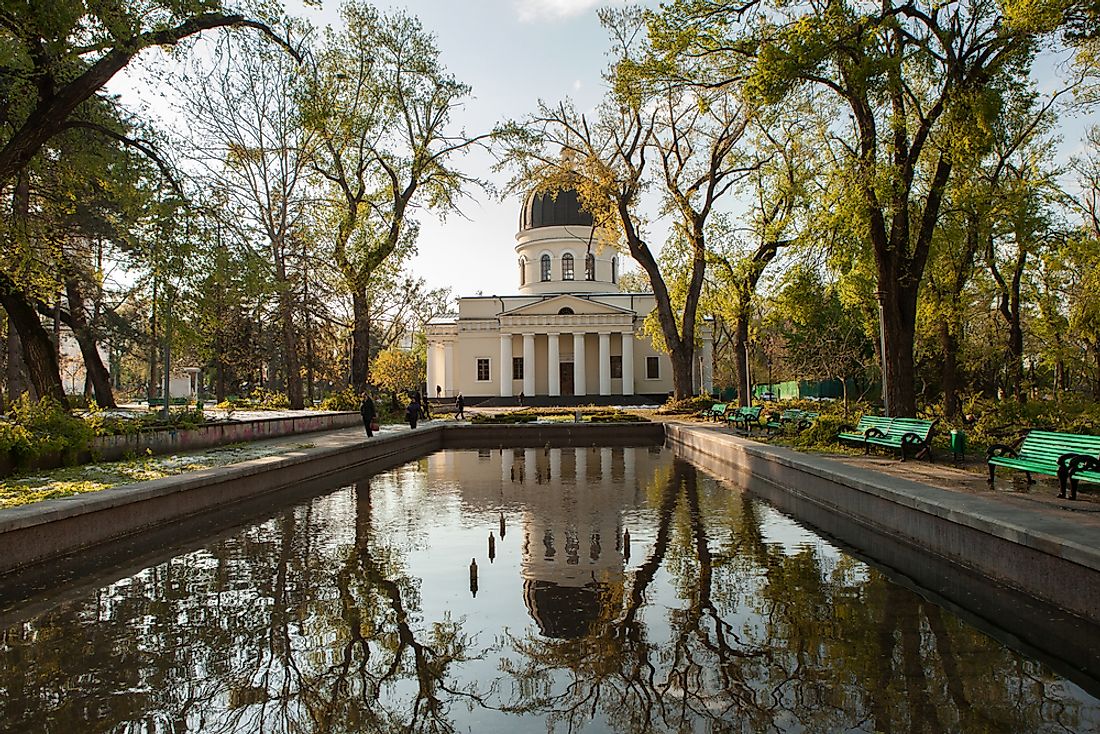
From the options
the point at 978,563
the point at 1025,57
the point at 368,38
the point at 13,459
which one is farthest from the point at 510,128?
the point at 978,563

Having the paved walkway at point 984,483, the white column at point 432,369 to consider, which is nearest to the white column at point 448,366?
the white column at point 432,369

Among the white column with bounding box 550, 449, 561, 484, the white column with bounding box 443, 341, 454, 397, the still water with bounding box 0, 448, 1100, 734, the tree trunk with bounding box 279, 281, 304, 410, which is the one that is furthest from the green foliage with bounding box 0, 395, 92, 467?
the white column with bounding box 443, 341, 454, 397

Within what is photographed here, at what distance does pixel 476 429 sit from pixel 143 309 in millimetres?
11596

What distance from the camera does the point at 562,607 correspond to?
7.01m

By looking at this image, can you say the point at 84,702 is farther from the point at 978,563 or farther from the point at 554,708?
the point at 978,563

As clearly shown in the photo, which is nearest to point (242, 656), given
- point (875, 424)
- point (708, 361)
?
point (875, 424)

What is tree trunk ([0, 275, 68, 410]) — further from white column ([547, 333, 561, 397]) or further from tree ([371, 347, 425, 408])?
tree ([371, 347, 425, 408])

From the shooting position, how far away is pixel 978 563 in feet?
26.1

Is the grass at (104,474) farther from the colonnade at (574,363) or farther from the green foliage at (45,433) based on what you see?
the colonnade at (574,363)

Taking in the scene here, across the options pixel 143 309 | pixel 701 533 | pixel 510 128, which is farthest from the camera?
pixel 510 128

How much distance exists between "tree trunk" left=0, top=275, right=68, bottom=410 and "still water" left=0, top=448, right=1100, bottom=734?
1099 centimetres

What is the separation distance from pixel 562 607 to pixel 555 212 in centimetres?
5546

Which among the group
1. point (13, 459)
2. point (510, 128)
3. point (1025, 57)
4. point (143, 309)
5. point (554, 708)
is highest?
point (510, 128)

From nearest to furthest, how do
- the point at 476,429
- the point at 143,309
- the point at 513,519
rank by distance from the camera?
the point at 513,519
the point at 143,309
the point at 476,429
